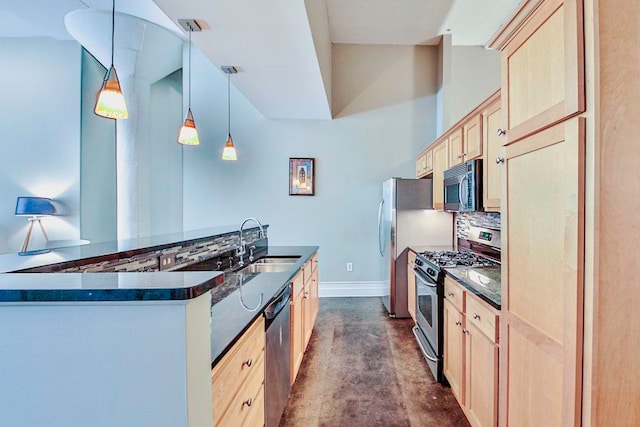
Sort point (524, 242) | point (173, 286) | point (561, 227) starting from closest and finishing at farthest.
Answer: point (173, 286) → point (561, 227) → point (524, 242)

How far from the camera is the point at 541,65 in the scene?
1114 millimetres

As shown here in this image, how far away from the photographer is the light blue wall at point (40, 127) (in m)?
4.29

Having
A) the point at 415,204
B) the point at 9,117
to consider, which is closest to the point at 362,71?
the point at 415,204

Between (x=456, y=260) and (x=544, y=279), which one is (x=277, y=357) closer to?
(x=544, y=279)

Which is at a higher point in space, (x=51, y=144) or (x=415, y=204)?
(x=51, y=144)

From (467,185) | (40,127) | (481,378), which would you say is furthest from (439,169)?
(40,127)

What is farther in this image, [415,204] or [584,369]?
[415,204]

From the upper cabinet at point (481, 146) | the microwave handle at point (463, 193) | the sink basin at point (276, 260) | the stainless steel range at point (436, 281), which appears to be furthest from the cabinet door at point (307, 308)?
the upper cabinet at point (481, 146)

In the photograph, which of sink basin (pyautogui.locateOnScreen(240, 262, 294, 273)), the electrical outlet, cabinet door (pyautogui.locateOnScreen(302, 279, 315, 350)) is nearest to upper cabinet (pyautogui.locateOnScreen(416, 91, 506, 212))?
cabinet door (pyautogui.locateOnScreen(302, 279, 315, 350))

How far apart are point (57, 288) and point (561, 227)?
140 centimetres

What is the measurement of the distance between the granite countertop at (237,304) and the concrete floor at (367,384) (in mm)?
888

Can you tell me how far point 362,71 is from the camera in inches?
177

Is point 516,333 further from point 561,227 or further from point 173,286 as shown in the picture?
point 173,286

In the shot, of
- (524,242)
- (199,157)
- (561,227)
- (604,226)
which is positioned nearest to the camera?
(604,226)
